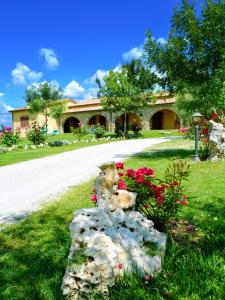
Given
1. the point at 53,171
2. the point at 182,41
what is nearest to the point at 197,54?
the point at 182,41

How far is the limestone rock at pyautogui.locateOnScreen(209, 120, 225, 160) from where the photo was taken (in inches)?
407

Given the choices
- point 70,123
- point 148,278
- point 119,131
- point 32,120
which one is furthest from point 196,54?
point 32,120

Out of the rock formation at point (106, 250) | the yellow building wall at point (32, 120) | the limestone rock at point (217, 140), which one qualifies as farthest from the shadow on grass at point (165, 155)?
the yellow building wall at point (32, 120)

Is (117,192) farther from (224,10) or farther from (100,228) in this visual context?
(224,10)

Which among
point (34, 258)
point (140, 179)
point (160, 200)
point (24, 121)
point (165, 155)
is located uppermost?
point (24, 121)

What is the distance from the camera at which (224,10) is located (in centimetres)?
1098

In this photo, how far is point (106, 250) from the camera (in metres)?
2.71

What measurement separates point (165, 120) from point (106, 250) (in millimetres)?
39586

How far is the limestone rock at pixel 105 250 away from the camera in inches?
104

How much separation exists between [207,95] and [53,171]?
250 inches

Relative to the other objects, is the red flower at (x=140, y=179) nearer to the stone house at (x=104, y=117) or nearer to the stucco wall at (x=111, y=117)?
the stucco wall at (x=111, y=117)

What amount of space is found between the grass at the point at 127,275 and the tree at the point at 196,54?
22.7ft

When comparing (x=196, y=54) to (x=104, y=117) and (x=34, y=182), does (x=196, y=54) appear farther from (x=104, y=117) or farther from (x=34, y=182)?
(x=104, y=117)

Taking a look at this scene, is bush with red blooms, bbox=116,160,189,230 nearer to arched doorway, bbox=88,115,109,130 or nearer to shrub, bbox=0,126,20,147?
shrub, bbox=0,126,20,147
